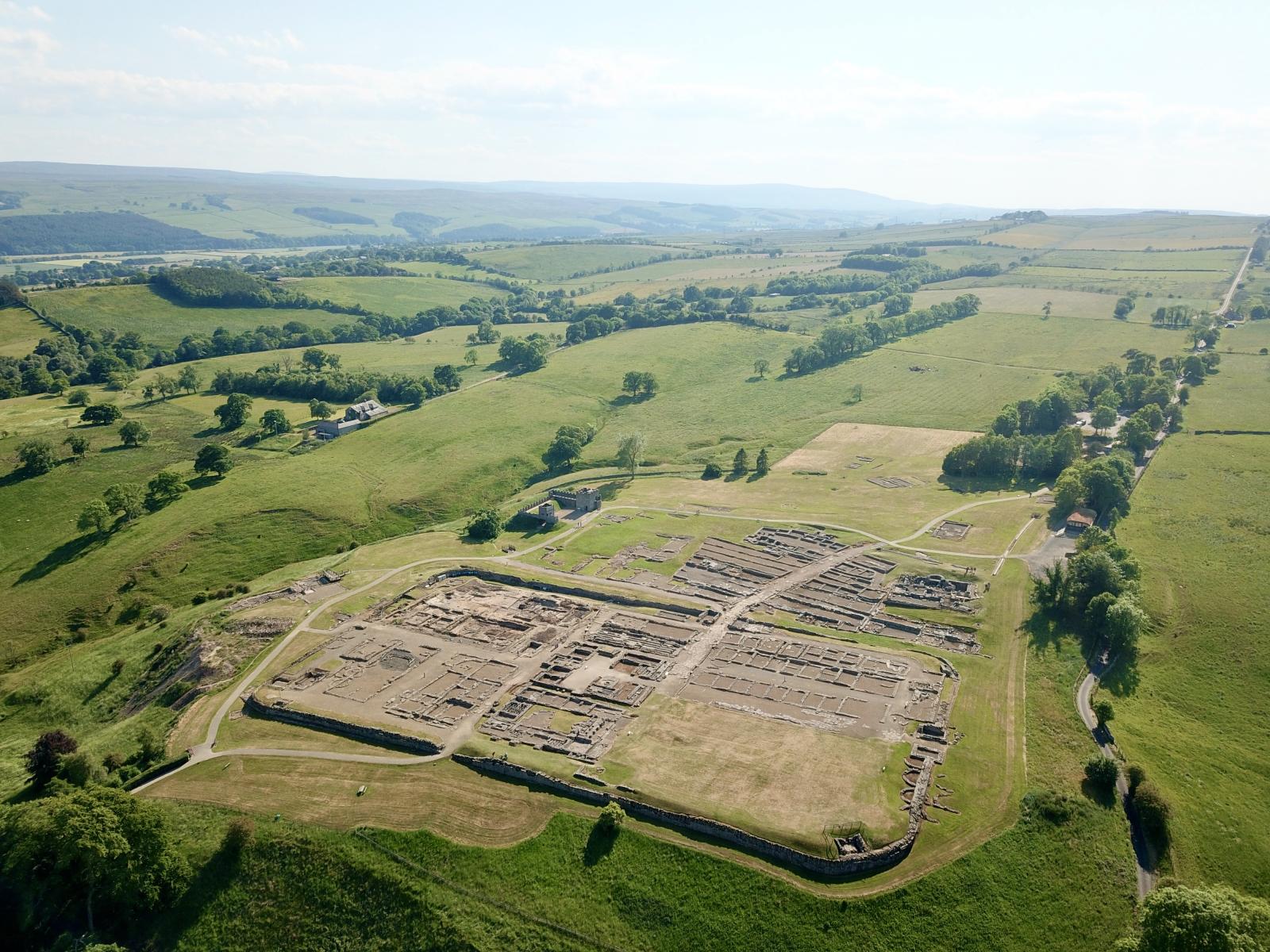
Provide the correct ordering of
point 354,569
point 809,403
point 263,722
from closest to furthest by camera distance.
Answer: point 263,722
point 354,569
point 809,403

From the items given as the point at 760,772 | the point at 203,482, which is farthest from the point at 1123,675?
the point at 203,482

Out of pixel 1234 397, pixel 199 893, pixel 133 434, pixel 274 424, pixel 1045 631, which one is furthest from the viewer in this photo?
pixel 1234 397

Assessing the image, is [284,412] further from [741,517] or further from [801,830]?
[801,830]

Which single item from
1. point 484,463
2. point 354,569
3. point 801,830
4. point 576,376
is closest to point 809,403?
point 576,376

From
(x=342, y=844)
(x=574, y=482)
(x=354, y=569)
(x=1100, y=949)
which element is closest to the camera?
(x=1100, y=949)

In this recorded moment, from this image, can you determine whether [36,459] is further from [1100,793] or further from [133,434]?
[1100,793]

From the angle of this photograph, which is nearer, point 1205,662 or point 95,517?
point 1205,662
